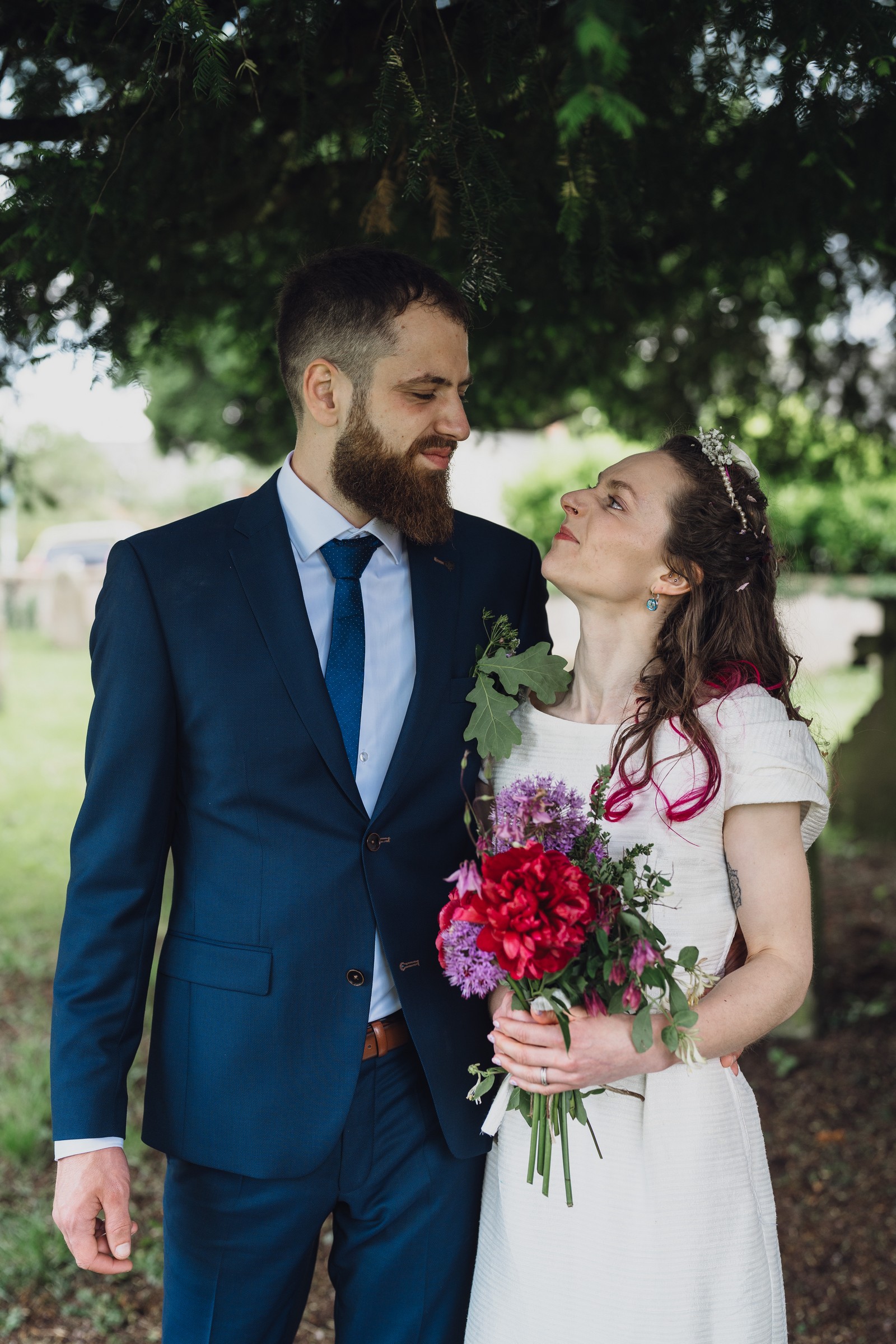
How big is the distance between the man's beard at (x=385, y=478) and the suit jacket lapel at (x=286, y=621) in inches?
7.2

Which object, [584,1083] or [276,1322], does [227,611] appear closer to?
[584,1083]

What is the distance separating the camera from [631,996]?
77.2 inches

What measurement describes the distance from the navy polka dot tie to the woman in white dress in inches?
16.1

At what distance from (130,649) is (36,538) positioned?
33902mm

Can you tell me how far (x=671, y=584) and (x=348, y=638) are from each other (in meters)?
0.76

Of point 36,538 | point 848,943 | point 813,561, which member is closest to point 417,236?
point 848,943

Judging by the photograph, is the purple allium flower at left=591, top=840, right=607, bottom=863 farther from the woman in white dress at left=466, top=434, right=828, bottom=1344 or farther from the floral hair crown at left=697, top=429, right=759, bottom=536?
the floral hair crown at left=697, top=429, right=759, bottom=536

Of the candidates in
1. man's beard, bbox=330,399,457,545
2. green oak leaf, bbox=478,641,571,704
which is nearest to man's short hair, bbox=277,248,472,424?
man's beard, bbox=330,399,457,545

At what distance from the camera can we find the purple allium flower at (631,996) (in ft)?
6.43

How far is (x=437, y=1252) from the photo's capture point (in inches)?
95.3

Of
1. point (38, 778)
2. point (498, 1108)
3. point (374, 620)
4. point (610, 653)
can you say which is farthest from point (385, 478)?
point (38, 778)

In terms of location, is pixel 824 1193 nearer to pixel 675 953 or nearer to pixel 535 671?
pixel 675 953

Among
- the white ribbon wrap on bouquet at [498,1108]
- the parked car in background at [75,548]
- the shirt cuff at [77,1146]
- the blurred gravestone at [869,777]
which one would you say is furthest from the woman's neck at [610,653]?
the parked car in background at [75,548]

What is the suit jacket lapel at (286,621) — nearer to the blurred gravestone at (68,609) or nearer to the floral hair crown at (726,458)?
the floral hair crown at (726,458)
